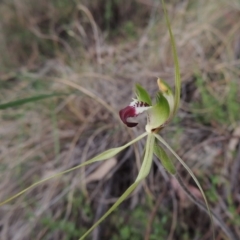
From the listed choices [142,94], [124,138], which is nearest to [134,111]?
[142,94]

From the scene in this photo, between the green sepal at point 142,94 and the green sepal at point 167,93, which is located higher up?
the green sepal at point 142,94

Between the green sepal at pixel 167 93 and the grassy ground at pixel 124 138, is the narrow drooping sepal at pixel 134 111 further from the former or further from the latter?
the grassy ground at pixel 124 138

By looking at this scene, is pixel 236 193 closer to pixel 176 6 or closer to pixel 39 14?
pixel 176 6

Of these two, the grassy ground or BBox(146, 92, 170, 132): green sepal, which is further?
the grassy ground

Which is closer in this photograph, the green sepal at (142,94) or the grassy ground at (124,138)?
the green sepal at (142,94)

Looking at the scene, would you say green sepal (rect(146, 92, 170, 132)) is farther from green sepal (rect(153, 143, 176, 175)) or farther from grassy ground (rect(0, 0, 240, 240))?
grassy ground (rect(0, 0, 240, 240))

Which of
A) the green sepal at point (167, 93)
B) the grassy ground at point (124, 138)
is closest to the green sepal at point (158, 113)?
the green sepal at point (167, 93)

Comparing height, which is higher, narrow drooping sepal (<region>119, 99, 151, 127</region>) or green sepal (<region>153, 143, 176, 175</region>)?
narrow drooping sepal (<region>119, 99, 151, 127</region>)

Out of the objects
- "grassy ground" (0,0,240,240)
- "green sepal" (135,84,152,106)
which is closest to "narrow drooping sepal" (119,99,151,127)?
"green sepal" (135,84,152,106)
